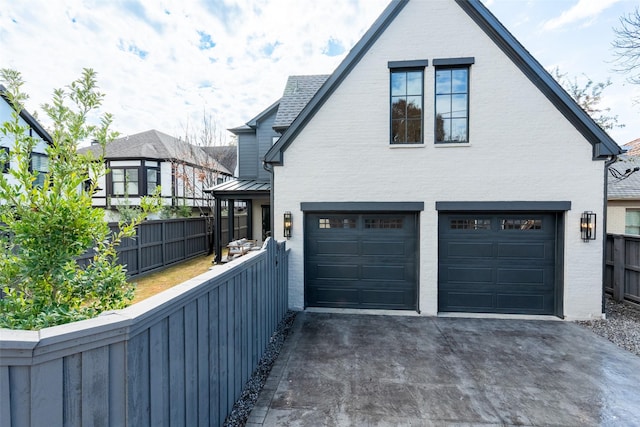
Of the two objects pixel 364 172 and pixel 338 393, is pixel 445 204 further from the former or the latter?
pixel 338 393

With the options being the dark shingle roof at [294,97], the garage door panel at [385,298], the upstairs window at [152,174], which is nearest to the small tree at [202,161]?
the upstairs window at [152,174]

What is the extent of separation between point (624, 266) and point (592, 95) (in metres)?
9.34

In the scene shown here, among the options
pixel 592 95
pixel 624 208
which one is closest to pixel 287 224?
pixel 624 208

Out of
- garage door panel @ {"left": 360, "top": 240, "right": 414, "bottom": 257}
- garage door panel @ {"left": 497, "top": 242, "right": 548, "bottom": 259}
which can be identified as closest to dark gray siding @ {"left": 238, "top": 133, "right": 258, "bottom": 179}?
garage door panel @ {"left": 360, "top": 240, "right": 414, "bottom": 257}

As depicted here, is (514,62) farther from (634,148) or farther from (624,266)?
(634,148)

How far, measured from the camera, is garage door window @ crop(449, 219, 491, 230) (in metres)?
6.84

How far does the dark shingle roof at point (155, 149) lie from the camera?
17984mm

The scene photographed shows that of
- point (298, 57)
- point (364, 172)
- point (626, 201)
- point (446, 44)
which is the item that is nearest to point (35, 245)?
point (364, 172)

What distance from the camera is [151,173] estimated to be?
59.2ft

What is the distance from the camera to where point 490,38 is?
6.62 metres

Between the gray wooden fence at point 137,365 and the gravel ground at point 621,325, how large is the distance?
7.04 meters

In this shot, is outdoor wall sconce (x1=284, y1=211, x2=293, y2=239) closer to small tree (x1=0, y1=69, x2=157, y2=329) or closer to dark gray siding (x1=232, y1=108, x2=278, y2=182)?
small tree (x1=0, y1=69, x2=157, y2=329)

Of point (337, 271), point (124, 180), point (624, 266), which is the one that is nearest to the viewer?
point (337, 271)

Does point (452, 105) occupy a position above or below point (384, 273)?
above
